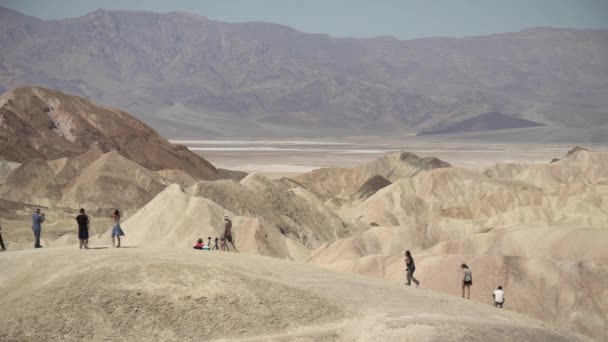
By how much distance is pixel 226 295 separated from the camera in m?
19.6

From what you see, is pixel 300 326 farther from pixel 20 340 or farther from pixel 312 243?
pixel 312 243

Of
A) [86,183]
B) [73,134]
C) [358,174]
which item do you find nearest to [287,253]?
[86,183]

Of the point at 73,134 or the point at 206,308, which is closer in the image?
the point at 206,308

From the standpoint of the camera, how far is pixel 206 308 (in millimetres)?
19094

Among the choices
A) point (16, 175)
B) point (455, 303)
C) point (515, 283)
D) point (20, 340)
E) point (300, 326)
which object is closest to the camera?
point (20, 340)

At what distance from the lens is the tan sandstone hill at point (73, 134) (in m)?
89.0

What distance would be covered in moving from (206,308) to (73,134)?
8046 centimetres

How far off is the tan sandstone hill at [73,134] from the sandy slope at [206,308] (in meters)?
65.5

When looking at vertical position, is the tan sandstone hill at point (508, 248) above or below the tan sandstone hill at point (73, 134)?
below

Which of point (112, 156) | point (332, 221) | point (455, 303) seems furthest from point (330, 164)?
point (455, 303)

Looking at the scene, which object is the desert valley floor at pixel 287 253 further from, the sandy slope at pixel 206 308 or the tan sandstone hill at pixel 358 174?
the tan sandstone hill at pixel 358 174

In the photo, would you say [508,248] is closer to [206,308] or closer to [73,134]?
[206,308]

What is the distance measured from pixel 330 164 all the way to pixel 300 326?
116 meters

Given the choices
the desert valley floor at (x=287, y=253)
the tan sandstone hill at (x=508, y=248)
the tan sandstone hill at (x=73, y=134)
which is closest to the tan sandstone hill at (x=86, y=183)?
the desert valley floor at (x=287, y=253)
